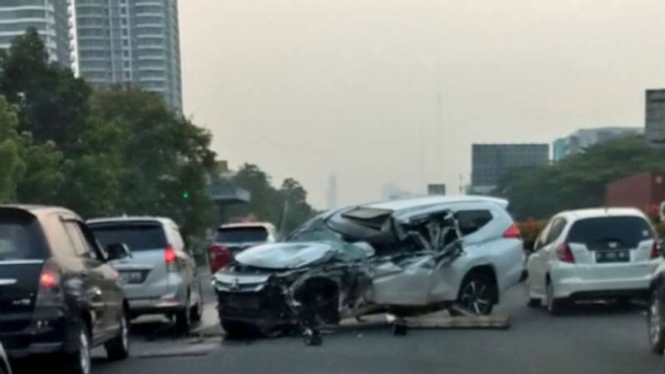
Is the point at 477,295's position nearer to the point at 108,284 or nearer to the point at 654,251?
the point at 654,251

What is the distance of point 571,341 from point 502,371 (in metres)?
2.82

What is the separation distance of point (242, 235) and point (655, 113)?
1094 cm

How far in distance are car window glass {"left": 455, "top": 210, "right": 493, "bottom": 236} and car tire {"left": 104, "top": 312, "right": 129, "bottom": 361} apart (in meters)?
5.53

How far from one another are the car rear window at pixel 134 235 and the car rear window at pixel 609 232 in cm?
584

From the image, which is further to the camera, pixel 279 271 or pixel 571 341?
pixel 279 271

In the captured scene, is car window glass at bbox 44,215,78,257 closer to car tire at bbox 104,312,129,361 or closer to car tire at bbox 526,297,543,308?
car tire at bbox 104,312,129,361

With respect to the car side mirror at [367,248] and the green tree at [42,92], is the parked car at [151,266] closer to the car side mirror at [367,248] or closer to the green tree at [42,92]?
the car side mirror at [367,248]

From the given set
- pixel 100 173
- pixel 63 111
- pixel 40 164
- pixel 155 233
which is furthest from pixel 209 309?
pixel 63 111

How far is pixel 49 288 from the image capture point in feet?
36.3

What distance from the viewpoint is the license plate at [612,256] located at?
1831 cm

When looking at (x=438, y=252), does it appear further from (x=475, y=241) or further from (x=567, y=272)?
(x=567, y=272)

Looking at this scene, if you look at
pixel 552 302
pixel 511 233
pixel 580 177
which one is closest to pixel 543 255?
pixel 552 302

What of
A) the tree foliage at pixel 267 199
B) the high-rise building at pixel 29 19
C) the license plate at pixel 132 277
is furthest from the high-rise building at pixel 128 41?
the license plate at pixel 132 277

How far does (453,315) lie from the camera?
1750 centimetres
